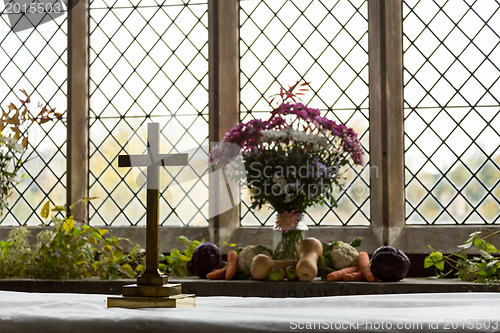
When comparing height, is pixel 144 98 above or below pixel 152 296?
above

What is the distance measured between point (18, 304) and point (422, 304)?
69cm

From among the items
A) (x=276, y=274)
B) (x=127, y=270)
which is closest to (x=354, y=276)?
(x=276, y=274)

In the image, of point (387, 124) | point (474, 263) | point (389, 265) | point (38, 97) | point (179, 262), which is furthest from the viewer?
point (38, 97)

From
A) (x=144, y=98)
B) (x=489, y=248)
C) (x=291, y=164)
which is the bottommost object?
(x=489, y=248)

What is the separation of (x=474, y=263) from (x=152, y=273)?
7.48 ft

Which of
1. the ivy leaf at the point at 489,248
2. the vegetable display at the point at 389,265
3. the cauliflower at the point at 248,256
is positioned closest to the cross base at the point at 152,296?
the vegetable display at the point at 389,265

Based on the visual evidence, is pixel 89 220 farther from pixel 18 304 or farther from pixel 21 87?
pixel 18 304

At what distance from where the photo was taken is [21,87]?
14.9 ft

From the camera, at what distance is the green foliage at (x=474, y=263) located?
311 centimetres

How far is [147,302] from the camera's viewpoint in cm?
120

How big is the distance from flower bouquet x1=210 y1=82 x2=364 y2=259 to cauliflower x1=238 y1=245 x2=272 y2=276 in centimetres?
7

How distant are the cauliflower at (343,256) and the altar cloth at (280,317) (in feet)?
6.61

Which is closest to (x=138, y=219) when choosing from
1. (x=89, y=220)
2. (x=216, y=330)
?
(x=89, y=220)

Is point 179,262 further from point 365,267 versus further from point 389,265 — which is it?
point 389,265
